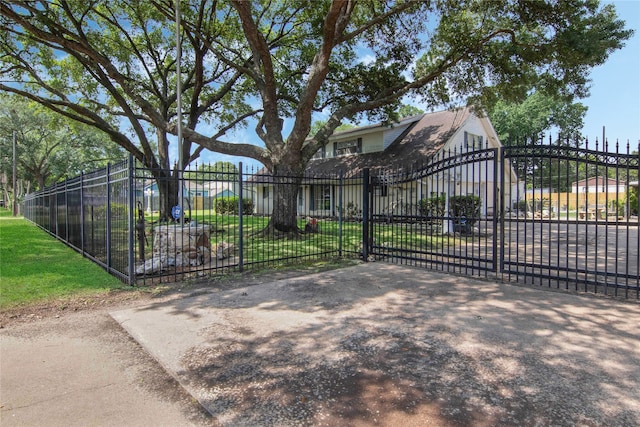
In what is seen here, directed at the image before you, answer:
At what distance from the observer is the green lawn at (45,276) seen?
5781 millimetres

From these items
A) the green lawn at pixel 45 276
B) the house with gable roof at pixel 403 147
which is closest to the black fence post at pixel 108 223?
the green lawn at pixel 45 276

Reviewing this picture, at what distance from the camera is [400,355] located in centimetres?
364

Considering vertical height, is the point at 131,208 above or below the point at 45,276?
above

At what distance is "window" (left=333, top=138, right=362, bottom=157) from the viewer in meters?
24.9

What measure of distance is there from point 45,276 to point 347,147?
20.8 metres

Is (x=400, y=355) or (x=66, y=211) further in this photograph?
(x=66, y=211)

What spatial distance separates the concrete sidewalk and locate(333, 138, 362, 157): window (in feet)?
64.8

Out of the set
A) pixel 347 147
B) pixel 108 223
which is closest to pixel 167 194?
pixel 108 223

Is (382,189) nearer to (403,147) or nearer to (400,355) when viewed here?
(400,355)

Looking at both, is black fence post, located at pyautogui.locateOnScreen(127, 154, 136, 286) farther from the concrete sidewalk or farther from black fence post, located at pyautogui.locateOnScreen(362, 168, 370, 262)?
black fence post, located at pyautogui.locateOnScreen(362, 168, 370, 262)

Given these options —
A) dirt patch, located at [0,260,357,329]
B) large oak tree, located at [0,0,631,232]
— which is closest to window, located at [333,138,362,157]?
large oak tree, located at [0,0,631,232]

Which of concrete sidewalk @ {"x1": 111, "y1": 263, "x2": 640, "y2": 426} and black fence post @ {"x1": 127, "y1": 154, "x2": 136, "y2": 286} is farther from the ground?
black fence post @ {"x1": 127, "y1": 154, "x2": 136, "y2": 286}

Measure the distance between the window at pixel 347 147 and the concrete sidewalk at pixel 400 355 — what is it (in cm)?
1975

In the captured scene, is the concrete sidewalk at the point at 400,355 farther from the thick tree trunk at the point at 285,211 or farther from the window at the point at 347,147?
the window at the point at 347,147
